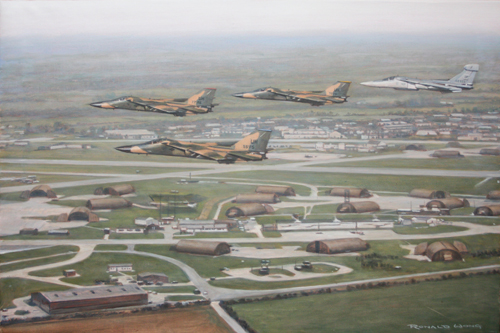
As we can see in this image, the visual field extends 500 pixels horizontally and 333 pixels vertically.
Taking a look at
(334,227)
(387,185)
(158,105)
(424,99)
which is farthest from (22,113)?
(424,99)

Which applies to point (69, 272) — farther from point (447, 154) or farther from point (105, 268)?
point (447, 154)

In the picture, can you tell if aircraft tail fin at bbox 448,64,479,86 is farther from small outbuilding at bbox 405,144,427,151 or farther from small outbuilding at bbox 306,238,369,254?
small outbuilding at bbox 306,238,369,254

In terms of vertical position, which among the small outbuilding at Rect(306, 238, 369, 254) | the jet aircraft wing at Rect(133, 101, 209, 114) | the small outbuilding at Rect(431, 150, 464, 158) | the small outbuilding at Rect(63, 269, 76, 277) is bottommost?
the small outbuilding at Rect(63, 269, 76, 277)

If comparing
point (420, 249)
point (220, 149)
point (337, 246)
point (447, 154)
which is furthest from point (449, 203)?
point (220, 149)

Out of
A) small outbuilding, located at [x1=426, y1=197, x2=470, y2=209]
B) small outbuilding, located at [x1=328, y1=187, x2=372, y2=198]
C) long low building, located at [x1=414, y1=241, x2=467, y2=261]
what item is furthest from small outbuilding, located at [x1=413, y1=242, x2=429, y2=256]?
small outbuilding, located at [x1=328, y1=187, x2=372, y2=198]

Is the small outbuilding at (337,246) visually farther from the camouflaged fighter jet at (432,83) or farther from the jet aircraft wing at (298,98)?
the camouflaged fighter jet at (432,83)

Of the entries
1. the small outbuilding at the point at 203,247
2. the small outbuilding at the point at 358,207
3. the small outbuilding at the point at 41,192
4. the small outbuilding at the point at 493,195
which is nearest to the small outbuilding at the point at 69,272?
the small outbuilding at the point at 203,247
